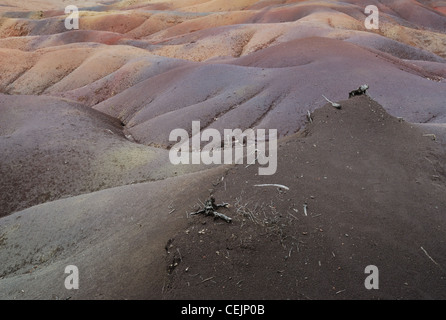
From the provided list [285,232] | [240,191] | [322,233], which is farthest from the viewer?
[240,191]

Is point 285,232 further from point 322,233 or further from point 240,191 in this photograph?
point 240,191

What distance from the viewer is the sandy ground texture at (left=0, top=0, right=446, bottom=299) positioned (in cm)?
298

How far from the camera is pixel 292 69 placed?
1284cm

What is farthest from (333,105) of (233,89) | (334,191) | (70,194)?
(233,89)

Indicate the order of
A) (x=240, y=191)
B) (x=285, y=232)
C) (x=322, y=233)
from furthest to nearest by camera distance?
(x=240, y=191)
(x=322, y=233)
(x=285, y=232)

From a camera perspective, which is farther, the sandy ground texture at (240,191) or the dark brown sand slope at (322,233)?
the sandy ground texture at (240,191)

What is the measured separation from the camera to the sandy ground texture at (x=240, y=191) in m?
2.98

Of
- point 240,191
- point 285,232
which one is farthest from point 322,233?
point 240,191

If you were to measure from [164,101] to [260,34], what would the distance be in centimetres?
1274

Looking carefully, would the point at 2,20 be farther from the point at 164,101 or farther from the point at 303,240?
the point at 303,240

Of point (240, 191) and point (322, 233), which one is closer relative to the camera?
point (322, 233)

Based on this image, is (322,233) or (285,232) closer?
(285,232)

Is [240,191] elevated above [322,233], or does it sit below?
above

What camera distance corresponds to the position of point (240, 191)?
153 inches
